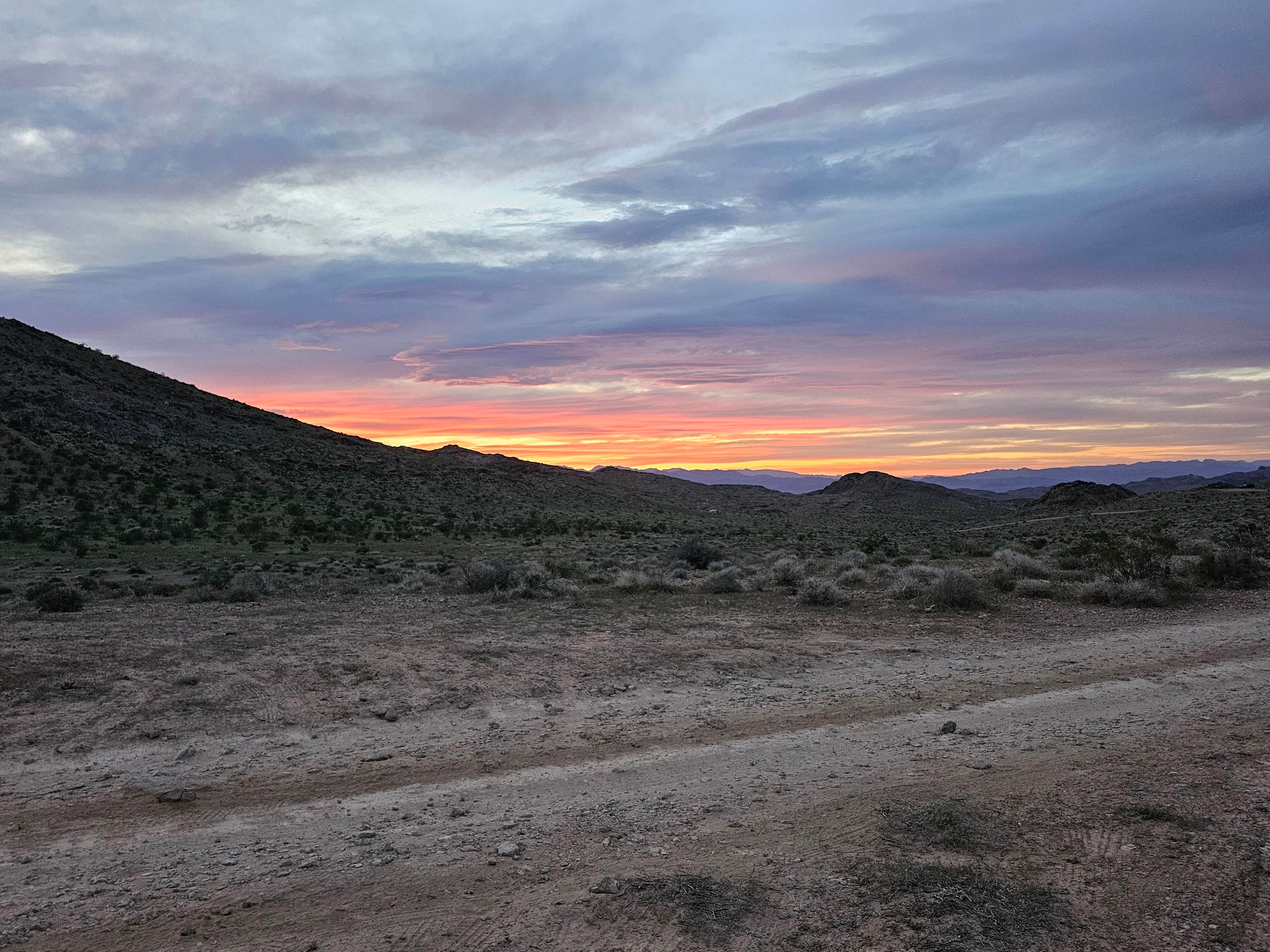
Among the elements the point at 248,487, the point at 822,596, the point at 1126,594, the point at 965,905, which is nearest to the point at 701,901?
the point at 965,905

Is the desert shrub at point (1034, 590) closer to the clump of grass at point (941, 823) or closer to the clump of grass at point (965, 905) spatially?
the clump of grass at point (941, 823)

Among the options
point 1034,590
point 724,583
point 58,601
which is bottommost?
point 1034,590

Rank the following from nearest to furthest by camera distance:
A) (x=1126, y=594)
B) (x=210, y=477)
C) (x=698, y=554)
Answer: (x=1126, y=594) < (x=698, y=554) < (x=210, y=477)

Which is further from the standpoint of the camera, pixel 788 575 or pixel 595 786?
pixel 788 575

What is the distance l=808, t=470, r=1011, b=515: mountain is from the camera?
413ft

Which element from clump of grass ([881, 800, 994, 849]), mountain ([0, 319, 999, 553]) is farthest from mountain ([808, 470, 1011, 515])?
clump of grass ([881, 800, 994, 849])

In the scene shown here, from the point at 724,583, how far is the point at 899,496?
124 meters

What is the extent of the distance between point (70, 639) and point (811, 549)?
30.3m

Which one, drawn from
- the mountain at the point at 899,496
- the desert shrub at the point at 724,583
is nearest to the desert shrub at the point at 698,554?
the desert shrub at the point at 724,583

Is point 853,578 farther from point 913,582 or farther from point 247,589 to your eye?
point 247,589

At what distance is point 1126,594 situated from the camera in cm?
1628

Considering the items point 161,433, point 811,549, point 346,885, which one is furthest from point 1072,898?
point 161,433

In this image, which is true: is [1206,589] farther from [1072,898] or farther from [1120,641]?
[1072,898]

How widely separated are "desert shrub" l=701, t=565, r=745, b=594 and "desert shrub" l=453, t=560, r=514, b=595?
15.4ft
